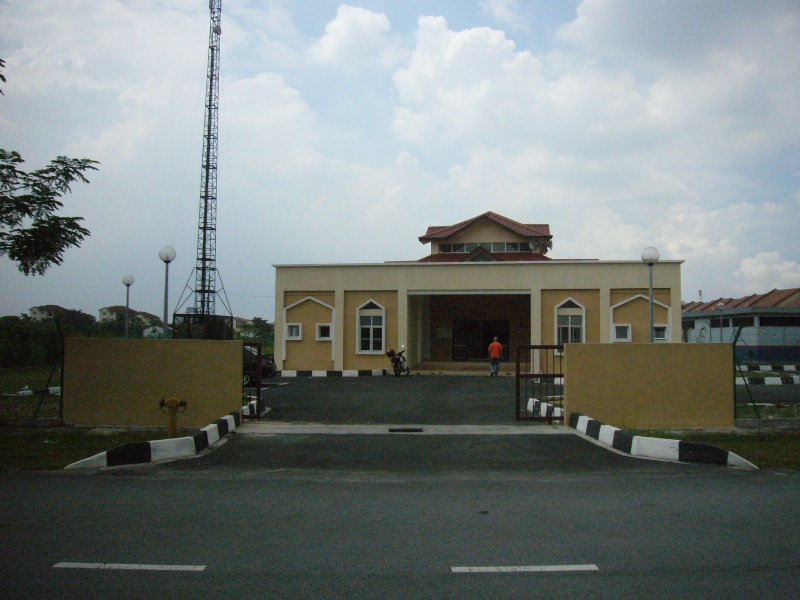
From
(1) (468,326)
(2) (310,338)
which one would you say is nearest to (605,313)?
(1) (468,326)

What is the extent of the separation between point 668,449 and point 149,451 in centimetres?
711

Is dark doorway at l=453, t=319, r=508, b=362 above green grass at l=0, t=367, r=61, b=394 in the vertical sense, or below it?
above

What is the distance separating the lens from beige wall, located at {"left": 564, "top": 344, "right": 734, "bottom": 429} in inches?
488

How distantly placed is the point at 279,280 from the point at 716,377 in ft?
71.4

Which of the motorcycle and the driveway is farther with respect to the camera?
the motorcycle

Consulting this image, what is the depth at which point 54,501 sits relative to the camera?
669cm

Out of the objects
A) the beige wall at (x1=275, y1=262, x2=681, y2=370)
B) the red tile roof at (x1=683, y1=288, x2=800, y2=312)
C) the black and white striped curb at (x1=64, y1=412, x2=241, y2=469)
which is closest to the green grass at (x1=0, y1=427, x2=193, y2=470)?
the black and white striped curb at (x1=64, y1=412, x2=241, y2=469)

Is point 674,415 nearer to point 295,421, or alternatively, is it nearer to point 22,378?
point 295,421

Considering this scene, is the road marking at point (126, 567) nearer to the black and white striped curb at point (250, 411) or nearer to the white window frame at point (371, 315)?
the black and white striped curb at point (250, 411)

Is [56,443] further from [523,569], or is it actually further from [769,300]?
[769,300]

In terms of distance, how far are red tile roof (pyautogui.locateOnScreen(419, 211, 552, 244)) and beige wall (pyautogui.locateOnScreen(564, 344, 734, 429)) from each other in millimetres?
28157

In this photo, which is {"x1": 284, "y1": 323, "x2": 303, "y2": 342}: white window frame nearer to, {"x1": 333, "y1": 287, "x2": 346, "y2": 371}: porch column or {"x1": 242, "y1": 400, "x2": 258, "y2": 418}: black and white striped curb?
{"x1": 333, "y1": 287, "x2": 346, "y2": 371}: porch column

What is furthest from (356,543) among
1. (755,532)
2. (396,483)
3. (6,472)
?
(6,472)

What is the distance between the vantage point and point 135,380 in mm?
12695
